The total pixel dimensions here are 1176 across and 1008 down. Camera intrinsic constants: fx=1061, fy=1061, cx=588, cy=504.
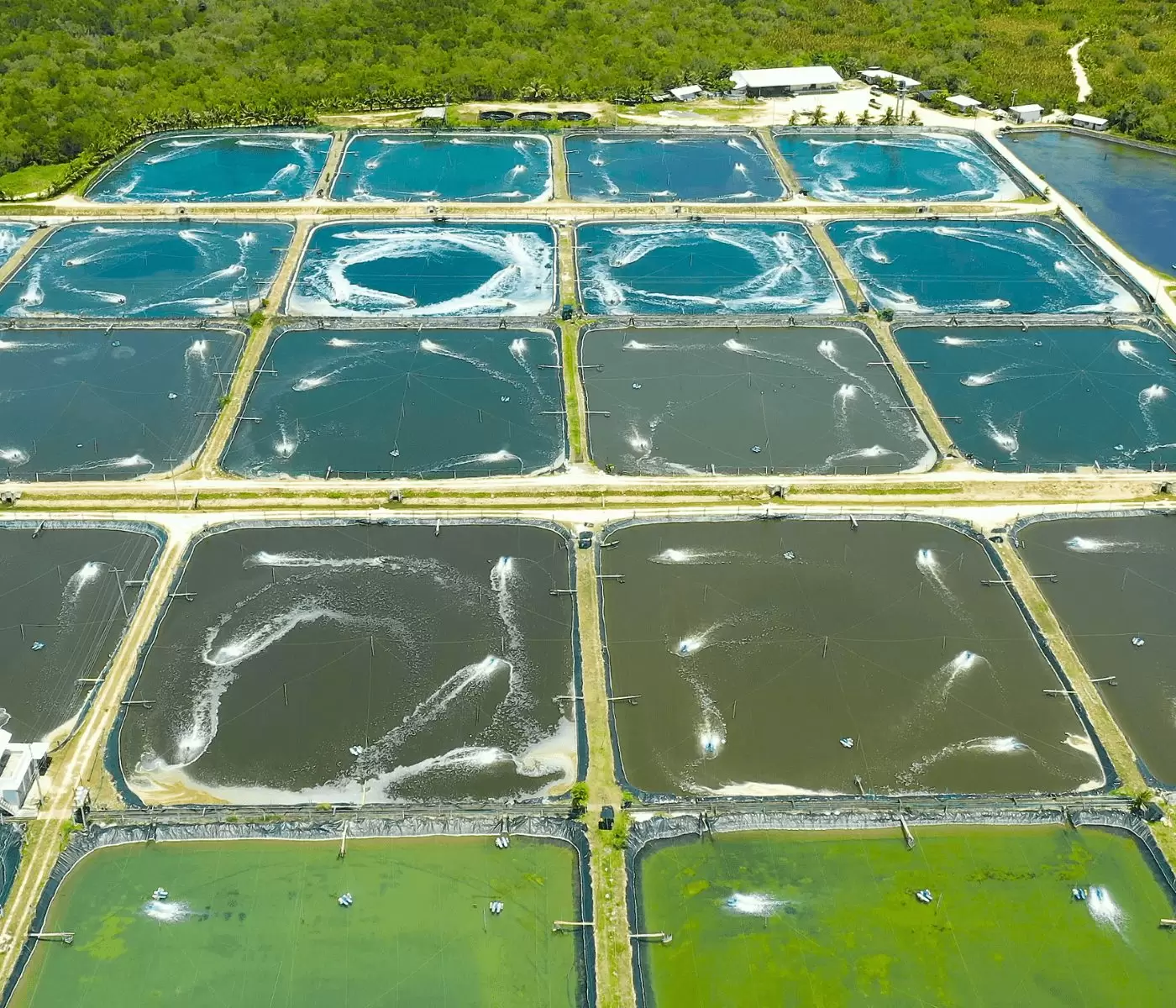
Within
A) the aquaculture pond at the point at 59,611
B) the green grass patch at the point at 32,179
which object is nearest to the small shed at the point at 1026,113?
the green grass patch at the point at 32,179

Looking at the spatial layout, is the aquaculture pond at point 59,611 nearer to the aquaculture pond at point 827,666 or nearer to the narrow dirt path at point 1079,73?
the aquaculture pond at point 827,666

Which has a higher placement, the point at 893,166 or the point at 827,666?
the point at 893,166

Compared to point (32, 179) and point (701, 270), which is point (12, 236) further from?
point (701, 270)

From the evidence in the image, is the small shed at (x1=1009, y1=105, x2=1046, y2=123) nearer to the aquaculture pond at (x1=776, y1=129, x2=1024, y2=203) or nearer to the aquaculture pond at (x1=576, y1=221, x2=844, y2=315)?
the aquaculture pond at (x1=776, y1=129, x2=1024, y2=203)

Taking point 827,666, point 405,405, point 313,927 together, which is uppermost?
point 405,405

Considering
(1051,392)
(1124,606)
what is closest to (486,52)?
(1051,392)

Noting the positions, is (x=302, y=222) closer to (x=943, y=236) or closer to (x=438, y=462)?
(x=438, y=462)

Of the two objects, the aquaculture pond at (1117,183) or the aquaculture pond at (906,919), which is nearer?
the aquaculture pond at (906,919)
